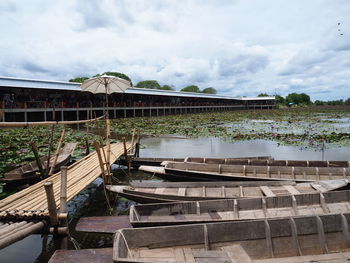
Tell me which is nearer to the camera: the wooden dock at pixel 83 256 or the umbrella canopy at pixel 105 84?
the wooden dock at pixel 83 256

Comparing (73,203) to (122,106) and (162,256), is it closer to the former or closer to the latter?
(162,256)

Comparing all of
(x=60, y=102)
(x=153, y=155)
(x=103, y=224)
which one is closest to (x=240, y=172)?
(x=103, y=224)

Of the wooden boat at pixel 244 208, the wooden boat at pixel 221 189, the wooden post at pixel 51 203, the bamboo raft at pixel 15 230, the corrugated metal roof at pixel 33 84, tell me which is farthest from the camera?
the corrugated metal roof at pixel 33 84

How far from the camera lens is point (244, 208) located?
18.2 feet

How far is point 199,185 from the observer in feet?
22.8

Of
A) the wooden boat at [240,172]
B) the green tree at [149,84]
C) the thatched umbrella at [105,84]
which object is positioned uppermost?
the green tree at [149,84]

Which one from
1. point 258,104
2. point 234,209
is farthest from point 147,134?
point 258,104

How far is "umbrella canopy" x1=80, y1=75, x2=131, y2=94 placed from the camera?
8500mm

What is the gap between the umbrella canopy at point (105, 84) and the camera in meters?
8.50

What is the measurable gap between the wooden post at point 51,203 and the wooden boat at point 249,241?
4.44 ft

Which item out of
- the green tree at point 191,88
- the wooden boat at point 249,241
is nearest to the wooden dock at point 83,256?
the wooden boat at point 249,241

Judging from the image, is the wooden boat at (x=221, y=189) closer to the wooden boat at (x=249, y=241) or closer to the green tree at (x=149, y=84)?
the wooden boat at (x=249, y=241)

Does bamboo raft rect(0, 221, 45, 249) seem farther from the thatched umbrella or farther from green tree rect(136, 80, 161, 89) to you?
green tree rect(136, 80, 161, 89)

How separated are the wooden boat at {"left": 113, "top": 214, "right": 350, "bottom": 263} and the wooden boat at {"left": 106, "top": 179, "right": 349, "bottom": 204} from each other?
193 centimetres
